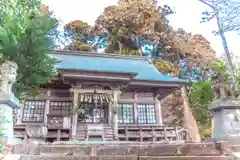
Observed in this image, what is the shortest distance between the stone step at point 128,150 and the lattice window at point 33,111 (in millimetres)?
10305

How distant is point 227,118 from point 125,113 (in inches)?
383

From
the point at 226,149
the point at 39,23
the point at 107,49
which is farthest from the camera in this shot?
the point at 107,49

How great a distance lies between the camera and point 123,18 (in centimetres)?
2578

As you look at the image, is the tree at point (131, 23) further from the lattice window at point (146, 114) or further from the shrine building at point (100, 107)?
the lattice window at point (146, 114)

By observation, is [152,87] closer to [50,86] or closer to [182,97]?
[50,86]

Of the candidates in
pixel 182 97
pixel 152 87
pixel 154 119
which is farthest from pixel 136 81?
pixel 182 97

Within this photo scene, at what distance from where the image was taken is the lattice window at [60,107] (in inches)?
530

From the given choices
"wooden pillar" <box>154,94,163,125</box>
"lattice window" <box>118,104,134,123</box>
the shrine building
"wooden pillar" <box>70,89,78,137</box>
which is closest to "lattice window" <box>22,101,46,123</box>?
the shrine building

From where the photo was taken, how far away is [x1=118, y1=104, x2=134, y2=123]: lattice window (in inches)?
556

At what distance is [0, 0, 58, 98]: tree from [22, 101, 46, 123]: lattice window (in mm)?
3409

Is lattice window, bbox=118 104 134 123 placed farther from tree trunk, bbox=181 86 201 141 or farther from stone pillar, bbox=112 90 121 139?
A: tree trunk, bbox=181 86 201 141

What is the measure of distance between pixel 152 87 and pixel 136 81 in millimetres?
1218

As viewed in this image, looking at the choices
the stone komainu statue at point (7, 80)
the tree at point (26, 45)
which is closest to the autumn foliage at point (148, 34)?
the tree at point (26, 45)

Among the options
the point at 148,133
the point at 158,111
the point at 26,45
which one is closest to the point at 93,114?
the point at 148,133
